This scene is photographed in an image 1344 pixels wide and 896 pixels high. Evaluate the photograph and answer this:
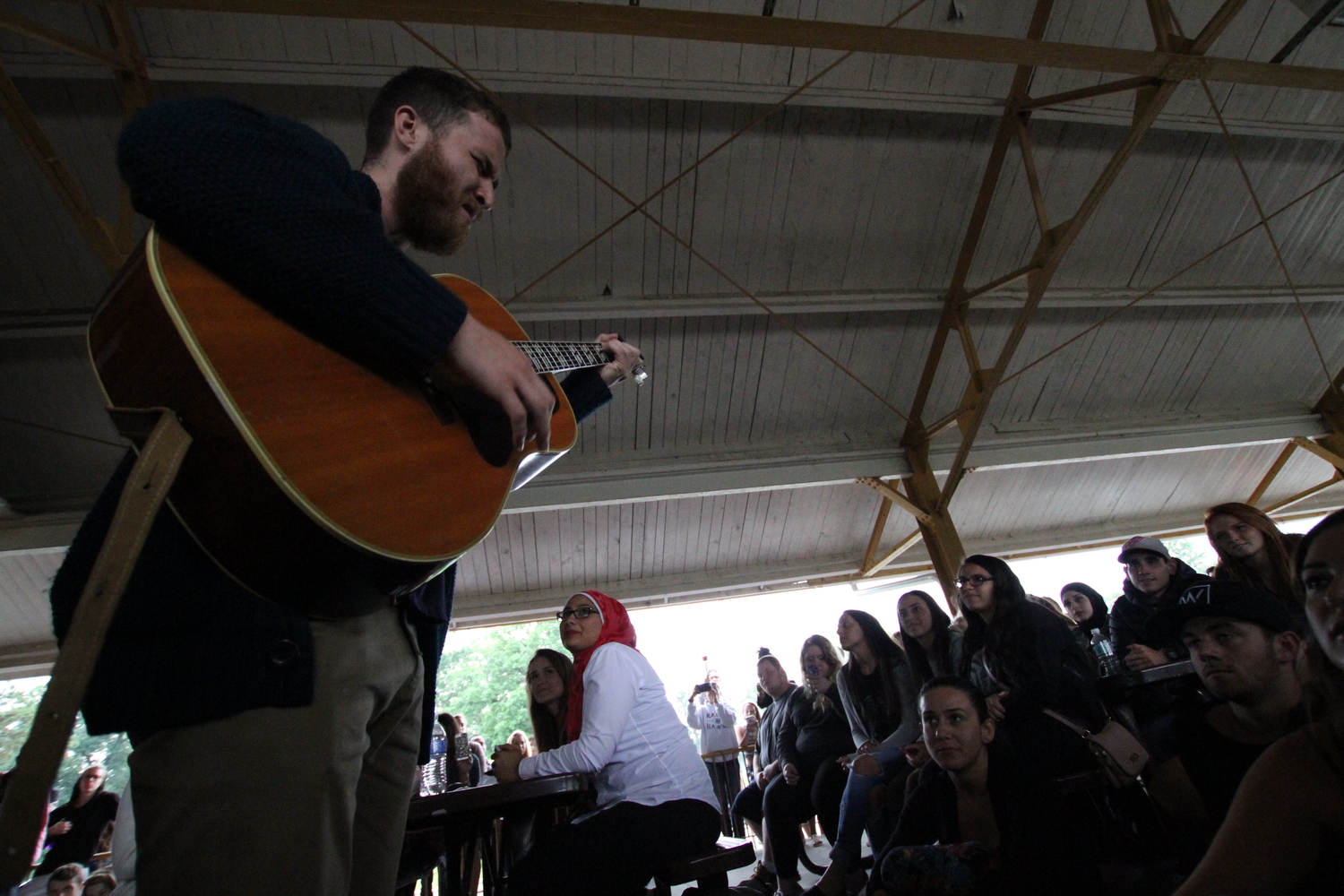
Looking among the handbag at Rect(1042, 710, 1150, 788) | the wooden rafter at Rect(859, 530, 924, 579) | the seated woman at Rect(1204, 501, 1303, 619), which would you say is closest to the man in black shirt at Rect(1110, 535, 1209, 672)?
the seated woman at Rect(1204, 501, 1303, 619)

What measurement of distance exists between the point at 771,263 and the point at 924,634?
11.2ft

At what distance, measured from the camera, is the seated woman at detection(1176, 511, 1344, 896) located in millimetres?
954

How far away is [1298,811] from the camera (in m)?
0.98

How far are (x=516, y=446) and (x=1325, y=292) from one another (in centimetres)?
921

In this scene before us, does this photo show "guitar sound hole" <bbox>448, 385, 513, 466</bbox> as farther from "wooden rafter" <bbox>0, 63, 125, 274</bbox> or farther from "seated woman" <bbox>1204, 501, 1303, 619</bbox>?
"wooden rafter" <bbox>0, 63, 125, 274</bbox>

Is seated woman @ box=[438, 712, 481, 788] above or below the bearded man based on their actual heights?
above

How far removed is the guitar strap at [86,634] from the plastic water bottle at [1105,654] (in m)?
3.65

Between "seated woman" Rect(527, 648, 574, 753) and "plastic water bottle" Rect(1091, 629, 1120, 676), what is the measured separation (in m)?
2.49

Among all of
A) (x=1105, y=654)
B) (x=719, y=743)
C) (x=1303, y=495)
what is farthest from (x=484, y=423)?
(x=1303, y=495)

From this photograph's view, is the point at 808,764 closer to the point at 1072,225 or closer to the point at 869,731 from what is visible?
the point at 869,731

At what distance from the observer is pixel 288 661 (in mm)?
631

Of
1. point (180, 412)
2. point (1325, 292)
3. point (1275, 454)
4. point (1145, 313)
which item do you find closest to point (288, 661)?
point (180, 412)

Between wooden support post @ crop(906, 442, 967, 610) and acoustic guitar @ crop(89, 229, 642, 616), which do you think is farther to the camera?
wooden support post @ crop(906, 442, 967, 610)

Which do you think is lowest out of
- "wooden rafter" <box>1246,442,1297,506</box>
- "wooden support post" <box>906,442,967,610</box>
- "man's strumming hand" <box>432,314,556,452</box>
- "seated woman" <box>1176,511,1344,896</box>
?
"seated woman" <box>1176,511,1344,896</box>
